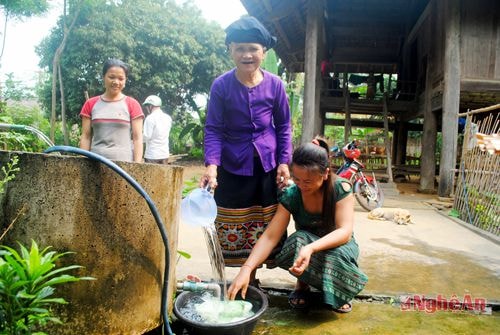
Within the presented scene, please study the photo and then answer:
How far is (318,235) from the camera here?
240 cm

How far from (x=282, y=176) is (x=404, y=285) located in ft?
3.88

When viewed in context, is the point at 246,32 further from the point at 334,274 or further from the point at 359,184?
the point at 359,184

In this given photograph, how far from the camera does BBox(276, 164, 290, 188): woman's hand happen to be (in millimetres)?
2500

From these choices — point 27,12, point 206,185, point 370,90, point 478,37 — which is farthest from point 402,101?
point 27,12

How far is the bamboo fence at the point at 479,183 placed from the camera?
5070 mm

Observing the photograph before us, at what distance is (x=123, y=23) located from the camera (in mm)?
16672

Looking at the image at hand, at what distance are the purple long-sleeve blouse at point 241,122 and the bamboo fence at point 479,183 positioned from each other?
381 cm

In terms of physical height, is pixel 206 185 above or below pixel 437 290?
above

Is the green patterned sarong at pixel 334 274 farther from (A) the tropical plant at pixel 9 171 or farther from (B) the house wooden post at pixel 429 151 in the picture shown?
(B) the house wooden post at pixel 429 151

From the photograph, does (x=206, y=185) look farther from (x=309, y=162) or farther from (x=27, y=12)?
(x=27, y=12)

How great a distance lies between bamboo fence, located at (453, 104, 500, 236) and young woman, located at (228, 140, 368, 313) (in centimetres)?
362

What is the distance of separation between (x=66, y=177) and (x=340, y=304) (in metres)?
1.54

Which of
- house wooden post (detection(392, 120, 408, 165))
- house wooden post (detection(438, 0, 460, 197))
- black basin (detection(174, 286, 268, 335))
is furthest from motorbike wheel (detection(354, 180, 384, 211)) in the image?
house wooden post (detection(392, 120, 408, 165))

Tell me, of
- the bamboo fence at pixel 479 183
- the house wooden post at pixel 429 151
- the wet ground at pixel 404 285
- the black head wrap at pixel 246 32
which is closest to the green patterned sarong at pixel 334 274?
the wet ground at pixel 404 285
